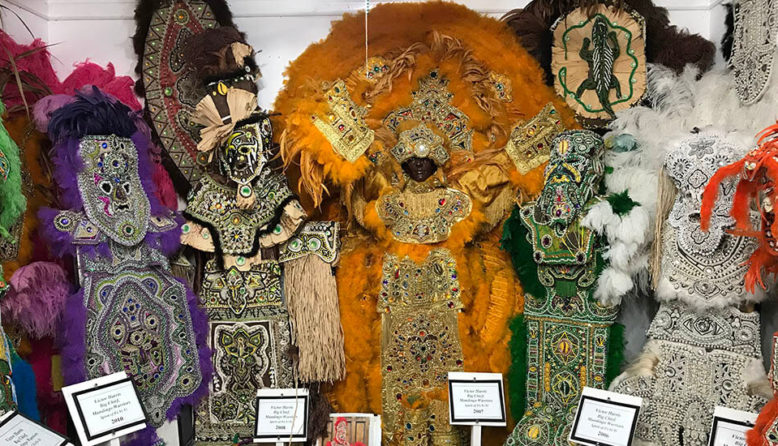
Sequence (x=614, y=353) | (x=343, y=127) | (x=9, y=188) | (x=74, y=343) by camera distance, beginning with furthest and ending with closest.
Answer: (x=343, y=127), (x=614, y=353), (x=74, y=343), (x=9, y=188)

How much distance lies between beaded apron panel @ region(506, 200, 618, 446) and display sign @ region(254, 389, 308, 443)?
0.99 metres

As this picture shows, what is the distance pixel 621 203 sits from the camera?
3.57 metres

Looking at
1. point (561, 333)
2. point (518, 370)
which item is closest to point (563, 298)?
point (561, 333)

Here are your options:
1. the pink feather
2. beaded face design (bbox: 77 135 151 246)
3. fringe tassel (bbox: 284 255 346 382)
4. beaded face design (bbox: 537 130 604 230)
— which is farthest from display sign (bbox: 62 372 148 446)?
beaded face design (bbox: 537 130 604 230)

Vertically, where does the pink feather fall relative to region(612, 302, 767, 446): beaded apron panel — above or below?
above

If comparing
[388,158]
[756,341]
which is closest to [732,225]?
[756,341]

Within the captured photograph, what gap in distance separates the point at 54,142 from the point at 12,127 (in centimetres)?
29

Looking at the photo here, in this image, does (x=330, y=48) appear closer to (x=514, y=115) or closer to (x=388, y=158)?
(x=388, y=158)

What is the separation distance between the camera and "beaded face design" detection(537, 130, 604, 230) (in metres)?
3.60

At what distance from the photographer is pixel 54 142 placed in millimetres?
3605

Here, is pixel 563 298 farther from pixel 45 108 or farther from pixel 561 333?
pixel 45 108

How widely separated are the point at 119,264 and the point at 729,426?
276cm

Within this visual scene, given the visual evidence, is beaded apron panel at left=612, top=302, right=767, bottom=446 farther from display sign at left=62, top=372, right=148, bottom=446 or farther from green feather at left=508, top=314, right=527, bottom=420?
display sign at left=62, top=372, right=148, bottom=446

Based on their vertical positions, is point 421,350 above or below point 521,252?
below
